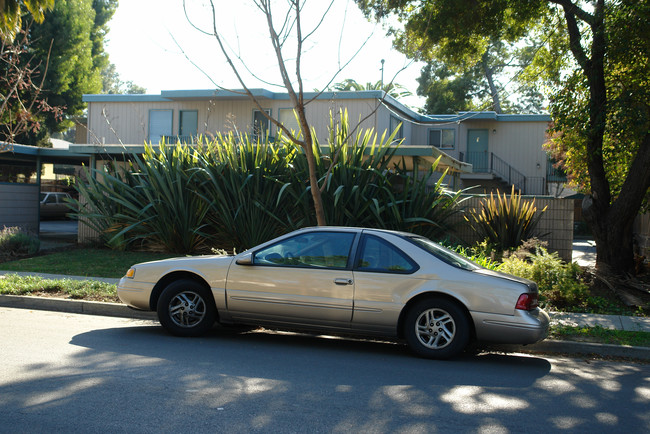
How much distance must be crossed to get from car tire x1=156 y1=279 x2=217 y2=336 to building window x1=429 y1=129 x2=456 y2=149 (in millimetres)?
24775

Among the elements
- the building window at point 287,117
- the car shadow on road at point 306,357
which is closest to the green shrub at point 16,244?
the car shadow on road at point 306,357

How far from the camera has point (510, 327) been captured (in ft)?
22.1

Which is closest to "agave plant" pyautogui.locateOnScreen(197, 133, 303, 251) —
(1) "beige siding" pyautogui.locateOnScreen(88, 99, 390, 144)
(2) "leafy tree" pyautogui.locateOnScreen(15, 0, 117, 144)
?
(1) "beige siding" pyautogui.locateOnScreen(88, 99, 390, 144)

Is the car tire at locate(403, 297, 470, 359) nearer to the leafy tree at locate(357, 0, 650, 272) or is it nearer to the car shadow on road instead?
the car shadow on road

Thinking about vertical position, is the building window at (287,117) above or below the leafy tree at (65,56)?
below

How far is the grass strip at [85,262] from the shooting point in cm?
1302

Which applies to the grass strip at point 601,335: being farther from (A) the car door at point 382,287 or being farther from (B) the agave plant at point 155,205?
(B) the agave plant at point 155,205

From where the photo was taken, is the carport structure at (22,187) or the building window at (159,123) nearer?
the carport structure at (22,187)

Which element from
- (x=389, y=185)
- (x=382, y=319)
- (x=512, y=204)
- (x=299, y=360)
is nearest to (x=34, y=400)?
(x=299, y=360)

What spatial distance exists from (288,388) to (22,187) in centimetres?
1741

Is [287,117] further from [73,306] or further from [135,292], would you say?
[135,292]

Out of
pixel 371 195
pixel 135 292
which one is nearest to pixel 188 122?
pixel 371 195

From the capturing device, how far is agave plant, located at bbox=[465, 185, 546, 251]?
1403cm

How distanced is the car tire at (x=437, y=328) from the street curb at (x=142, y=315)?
1.23m
